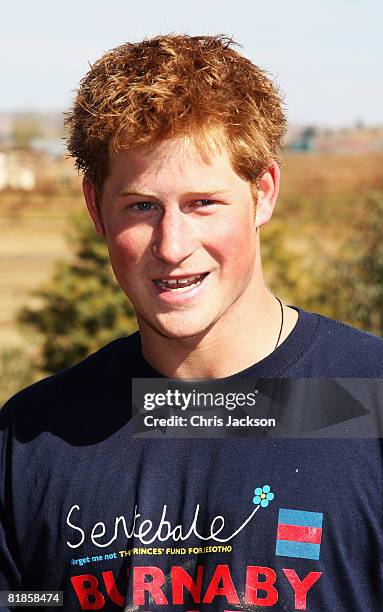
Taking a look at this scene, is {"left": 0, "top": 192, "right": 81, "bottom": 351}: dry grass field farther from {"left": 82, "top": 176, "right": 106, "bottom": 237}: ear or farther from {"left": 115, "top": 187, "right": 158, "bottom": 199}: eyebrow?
{"left": 115, "top": 187, "right": 158, "bottom": 199}: eyebrow

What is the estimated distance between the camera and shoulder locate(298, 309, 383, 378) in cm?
284

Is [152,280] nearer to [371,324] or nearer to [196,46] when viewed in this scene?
[196,46]

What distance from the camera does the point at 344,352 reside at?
290cm

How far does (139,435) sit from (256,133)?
1015 mm

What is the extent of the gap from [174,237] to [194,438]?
0.64 metres

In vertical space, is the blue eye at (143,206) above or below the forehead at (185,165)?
below

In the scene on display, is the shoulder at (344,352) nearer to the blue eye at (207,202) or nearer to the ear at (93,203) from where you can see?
the blue eye at (207,202)

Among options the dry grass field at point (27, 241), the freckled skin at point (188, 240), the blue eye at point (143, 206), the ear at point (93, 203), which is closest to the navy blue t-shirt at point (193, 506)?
the freckled skin at point (188, 240)

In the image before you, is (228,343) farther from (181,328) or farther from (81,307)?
(81,307)

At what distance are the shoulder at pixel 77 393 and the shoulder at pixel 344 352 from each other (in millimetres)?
628

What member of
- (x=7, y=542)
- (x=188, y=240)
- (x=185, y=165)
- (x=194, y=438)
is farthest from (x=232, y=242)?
(x=7, y=542)

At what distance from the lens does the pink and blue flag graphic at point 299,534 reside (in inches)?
105

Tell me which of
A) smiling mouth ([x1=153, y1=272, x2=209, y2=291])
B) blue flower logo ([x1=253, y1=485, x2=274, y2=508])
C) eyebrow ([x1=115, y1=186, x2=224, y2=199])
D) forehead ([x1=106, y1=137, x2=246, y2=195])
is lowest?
blue flower logo ([x1=253, y1=485, x2=274, y2=508])

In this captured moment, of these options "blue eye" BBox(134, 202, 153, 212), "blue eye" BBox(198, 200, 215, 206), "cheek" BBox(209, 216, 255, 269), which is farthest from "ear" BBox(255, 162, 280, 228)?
"blue eye" BBox(134, 202, 153, 212)
